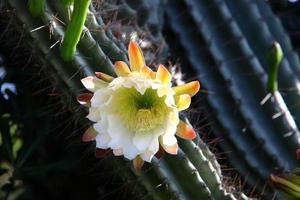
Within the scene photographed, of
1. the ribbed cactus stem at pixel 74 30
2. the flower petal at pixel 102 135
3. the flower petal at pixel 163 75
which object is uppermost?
the ribbed cactus stem at pixel 74 30

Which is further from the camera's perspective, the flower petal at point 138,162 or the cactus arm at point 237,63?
the cactus arm at point 237,63

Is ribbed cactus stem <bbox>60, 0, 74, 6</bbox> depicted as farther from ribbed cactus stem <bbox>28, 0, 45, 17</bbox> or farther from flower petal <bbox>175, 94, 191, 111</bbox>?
flower petal <bbox>175, 94, 191, 111</bbox>

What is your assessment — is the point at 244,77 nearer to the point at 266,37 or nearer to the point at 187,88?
the point at 266,37

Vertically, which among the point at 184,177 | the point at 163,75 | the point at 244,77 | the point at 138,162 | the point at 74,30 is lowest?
the point at 244,77

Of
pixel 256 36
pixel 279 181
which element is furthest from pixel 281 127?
pixel 279 181

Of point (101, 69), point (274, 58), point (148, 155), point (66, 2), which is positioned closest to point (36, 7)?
point (66, 2)

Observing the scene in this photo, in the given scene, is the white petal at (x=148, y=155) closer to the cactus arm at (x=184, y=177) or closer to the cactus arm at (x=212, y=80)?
the cactus arm at (x=184, y=177)

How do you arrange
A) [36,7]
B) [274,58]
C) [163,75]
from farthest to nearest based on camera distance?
[274,58] < [36,7] < [163,75]

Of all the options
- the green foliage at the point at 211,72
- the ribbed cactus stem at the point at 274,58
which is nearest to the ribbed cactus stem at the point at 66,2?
the green foliage at the point at 211,72
